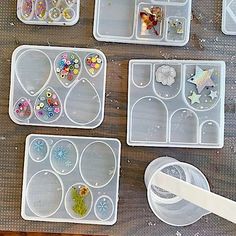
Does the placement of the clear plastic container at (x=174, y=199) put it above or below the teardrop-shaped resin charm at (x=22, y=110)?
below

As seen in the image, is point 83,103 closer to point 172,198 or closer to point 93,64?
point 93,64

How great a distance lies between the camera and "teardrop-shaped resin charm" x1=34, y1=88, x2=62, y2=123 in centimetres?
86

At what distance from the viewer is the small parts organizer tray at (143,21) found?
86 cm

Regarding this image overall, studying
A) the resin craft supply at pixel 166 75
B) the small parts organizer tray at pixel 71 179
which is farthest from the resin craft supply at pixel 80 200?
the resin craft supply at pixel 166 75

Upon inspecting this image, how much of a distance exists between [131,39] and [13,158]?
29 centimetres

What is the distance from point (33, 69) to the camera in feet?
2.86

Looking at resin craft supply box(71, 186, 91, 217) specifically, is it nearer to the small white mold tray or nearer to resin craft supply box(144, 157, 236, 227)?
resin craft supply box(144, 157, 236, 227)

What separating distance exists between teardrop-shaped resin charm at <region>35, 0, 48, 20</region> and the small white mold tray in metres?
0.31

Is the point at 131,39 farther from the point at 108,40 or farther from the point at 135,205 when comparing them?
the point at 135,205

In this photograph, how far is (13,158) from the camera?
86cm

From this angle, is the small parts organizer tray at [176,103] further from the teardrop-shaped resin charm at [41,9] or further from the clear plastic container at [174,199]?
the teardrop-shaped resin charm at [41,9]

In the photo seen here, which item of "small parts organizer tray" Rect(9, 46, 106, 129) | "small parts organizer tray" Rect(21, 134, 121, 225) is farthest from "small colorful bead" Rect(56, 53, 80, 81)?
"small parts organizer tray" Rect(21, 134, 121, 225)

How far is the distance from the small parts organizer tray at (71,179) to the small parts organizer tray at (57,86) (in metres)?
0.03

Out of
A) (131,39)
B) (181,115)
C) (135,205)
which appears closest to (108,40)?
(131,39)
